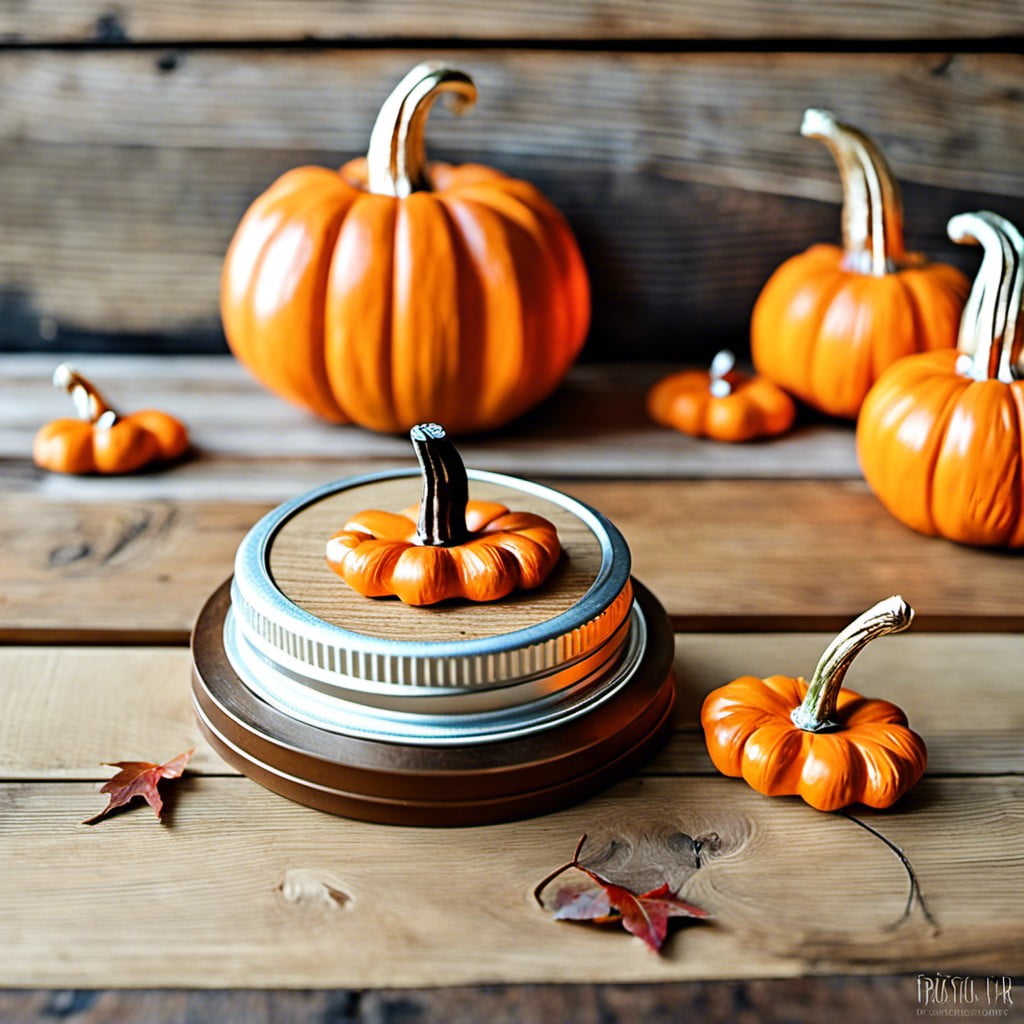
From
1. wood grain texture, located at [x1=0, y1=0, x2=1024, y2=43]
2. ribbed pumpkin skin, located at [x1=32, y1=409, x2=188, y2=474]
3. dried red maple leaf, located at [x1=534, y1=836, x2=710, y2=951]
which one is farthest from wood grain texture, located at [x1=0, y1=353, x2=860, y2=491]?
dried red maple leaf, located at [x1=534, y1=836, x2=710, y2=951]

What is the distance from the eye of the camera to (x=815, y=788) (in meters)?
0.79

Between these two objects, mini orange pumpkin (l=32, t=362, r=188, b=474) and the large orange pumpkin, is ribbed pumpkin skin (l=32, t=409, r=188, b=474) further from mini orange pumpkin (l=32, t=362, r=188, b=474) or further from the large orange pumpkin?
the large orange pumpkin

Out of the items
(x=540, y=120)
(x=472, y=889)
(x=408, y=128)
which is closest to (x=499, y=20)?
(x=540, y=120)

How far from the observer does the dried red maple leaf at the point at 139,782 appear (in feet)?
2.62

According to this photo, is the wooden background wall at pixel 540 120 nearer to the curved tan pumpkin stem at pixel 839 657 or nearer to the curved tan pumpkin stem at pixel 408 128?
the curved tan pumpkin stem at pixel 408 128

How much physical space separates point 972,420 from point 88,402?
33.6 inches

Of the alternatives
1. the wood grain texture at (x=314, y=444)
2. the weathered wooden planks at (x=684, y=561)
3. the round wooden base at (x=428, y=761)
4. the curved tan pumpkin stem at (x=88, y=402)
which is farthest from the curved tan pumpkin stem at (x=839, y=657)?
the curved tan pumpkin stem at (x=88, y=402)

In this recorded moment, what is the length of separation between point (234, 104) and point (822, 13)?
27.3 inches

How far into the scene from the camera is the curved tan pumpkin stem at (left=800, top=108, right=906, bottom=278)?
1.30 meters

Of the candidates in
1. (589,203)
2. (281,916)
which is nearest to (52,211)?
(589,203)

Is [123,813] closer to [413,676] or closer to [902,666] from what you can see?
[413,676]

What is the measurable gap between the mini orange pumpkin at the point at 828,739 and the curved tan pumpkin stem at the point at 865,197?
0.65 m

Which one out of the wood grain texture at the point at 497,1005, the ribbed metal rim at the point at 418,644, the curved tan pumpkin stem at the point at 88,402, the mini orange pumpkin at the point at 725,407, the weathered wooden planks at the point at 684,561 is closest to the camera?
the wood grain texture at the point at 497,1005

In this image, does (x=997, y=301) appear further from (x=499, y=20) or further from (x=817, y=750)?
(x=499, y=20)
